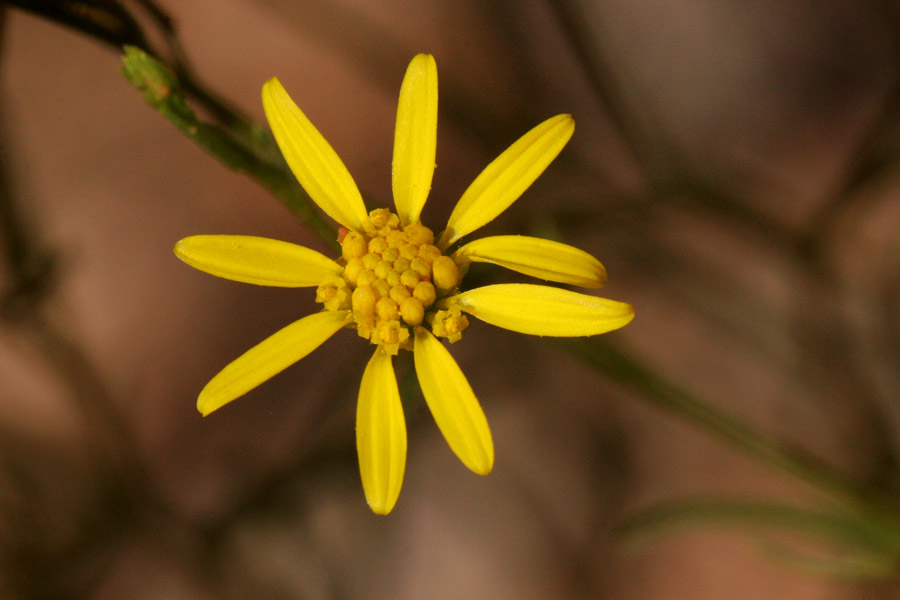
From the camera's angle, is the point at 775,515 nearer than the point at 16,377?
Yes

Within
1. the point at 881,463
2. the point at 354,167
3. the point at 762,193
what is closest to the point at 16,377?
the point at 354,167

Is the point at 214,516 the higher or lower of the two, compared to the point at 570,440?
higher

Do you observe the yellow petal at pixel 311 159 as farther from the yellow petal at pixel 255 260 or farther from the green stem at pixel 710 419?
the green stem at pixel 710 419

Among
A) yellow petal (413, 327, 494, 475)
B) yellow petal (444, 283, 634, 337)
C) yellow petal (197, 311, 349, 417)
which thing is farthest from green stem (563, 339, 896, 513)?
yellow petal (197, 311, 349, 417)

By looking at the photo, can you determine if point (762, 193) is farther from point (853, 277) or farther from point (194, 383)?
point (194, 383)

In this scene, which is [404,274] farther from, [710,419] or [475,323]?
[475,323]

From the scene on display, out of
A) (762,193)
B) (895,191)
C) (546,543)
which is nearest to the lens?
(895,191)

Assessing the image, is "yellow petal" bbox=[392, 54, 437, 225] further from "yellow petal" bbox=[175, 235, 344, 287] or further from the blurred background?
the blurred background

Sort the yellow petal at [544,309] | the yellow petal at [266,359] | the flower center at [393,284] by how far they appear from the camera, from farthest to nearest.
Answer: the flower center at [393,284] → the yellow petal at [266,359] → the yellow petal at [544,309]

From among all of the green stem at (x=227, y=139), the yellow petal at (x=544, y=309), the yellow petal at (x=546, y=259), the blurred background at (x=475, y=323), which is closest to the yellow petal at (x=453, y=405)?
the yellow petal at (x=544, y=309)
